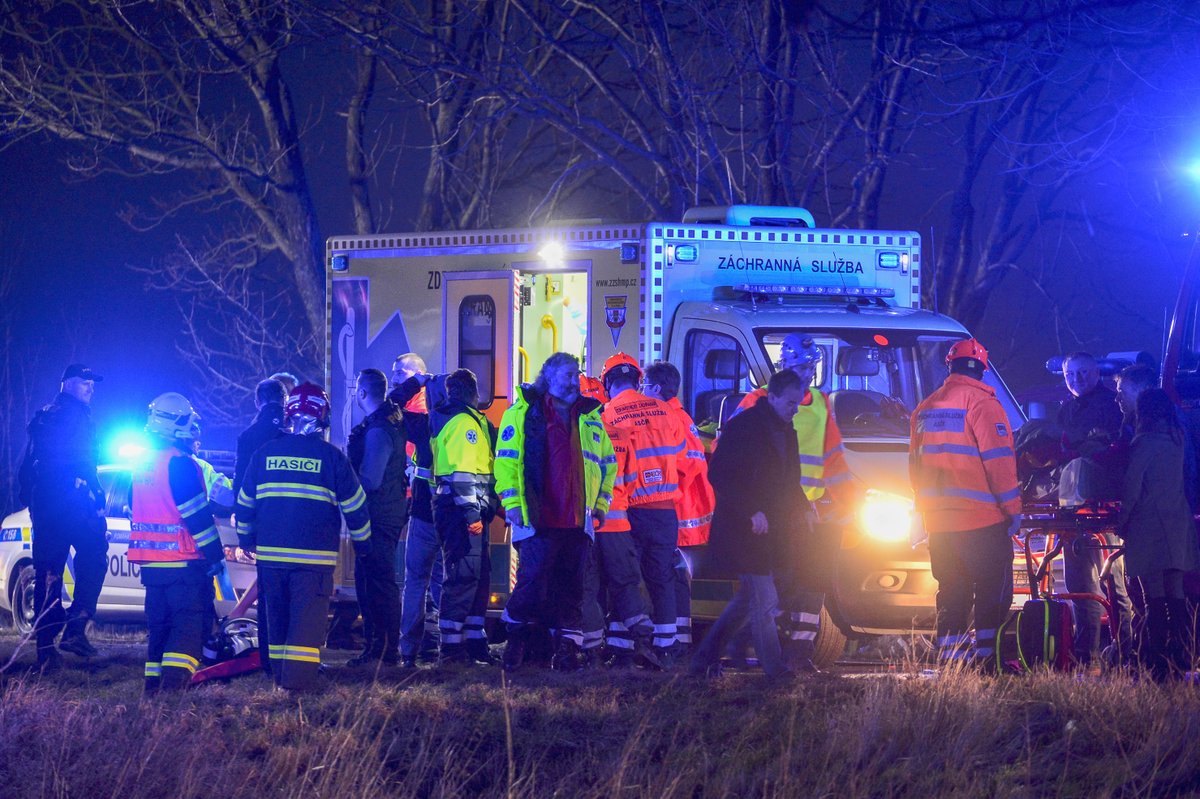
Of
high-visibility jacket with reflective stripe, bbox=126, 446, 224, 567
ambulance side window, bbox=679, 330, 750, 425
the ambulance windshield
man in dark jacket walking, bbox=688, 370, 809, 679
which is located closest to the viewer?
high-visibility jacket with reflective stripe, bbox=126, 446, 224, 567

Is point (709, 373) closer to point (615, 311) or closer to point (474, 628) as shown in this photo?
point (615, 311)

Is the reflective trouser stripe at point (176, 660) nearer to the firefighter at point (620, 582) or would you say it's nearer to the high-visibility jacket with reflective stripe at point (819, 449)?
the firefighter at point (620, 582)

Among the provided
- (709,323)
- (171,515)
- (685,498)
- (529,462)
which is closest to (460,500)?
(529,462)

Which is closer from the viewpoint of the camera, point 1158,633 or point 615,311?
point 1158,633

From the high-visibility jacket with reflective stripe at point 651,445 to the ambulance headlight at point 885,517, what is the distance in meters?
1.09

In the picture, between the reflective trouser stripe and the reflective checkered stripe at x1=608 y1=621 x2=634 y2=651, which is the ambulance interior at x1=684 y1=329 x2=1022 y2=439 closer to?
the reflective checkered stripe at x1=608 y1=621 x2=634 y2=651

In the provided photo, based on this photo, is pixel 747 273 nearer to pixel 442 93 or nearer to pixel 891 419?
pixel 891 419

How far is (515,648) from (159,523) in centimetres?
227

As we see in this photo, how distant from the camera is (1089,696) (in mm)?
7066

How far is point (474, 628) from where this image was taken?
9.55 metres

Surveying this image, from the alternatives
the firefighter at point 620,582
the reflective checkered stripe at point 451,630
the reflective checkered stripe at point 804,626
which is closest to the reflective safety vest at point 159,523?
the reflective checkered stripe at point 451,630

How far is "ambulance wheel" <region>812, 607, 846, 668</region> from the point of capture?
9188 mm

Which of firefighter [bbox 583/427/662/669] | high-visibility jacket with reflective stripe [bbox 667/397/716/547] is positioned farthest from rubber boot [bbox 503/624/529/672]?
high-visibility jacket with reflective stripe [bbox 667/397/716/547]

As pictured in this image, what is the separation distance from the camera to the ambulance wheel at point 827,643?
9.19 metres
